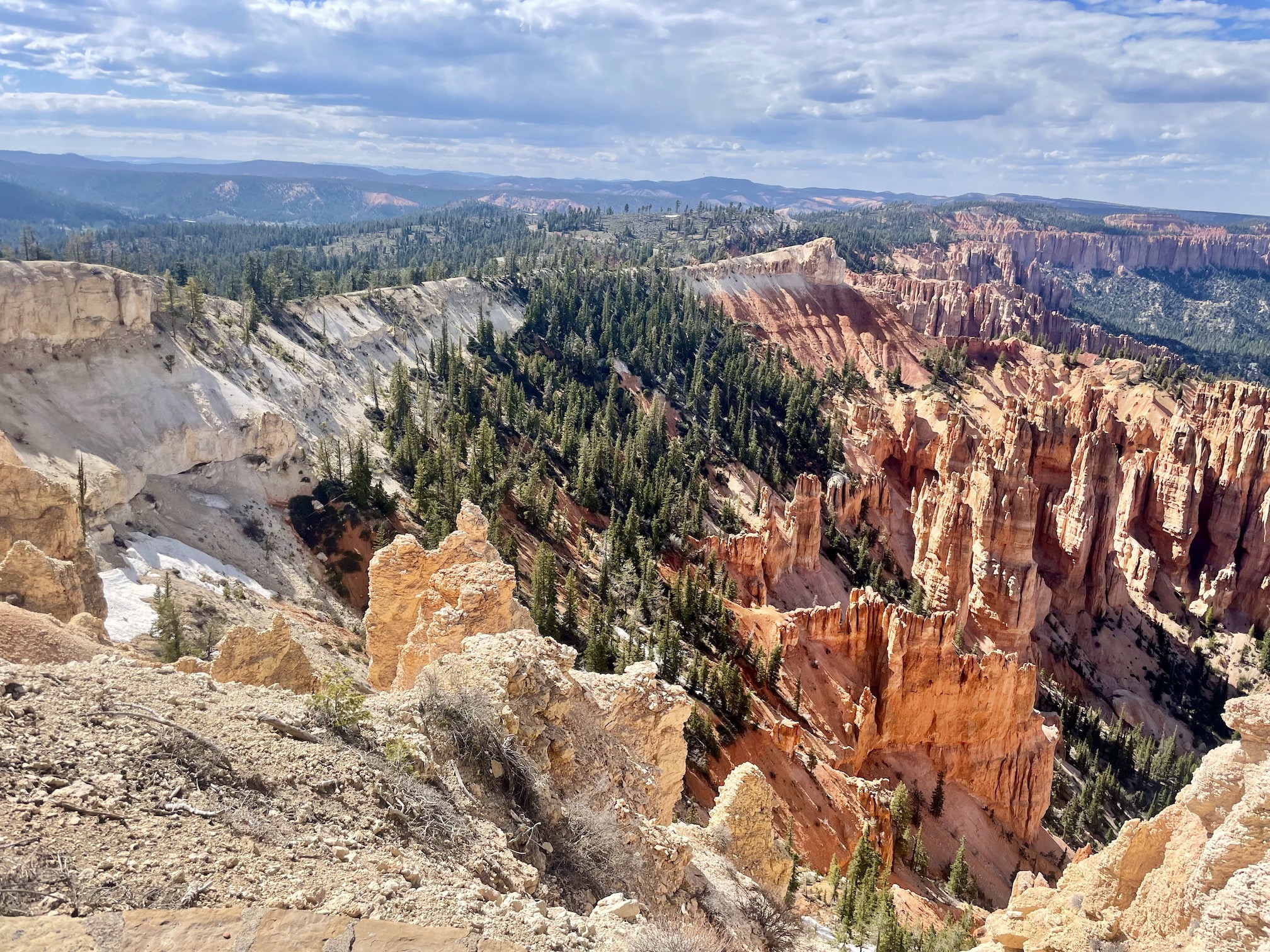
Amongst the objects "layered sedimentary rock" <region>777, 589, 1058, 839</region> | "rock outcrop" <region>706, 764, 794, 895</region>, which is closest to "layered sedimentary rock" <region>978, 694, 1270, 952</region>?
"rock outcrop" <region>706, 764, 794, 895</region>

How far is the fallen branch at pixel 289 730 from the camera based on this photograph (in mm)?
9992

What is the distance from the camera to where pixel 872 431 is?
80.9 metres

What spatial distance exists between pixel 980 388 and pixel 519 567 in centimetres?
7891

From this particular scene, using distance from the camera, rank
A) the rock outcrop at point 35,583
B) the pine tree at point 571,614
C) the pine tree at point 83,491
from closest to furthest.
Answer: the rock outcrop at point 35,583 < the pine tree at point 83,491 < the pine tree at point 571,614

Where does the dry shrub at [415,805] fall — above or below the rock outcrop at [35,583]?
above

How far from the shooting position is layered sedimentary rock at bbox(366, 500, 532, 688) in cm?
1694

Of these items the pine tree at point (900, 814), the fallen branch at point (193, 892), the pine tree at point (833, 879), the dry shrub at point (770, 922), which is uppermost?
the fallen branch at point (193, 892)

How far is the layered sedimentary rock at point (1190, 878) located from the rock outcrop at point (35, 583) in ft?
69.1

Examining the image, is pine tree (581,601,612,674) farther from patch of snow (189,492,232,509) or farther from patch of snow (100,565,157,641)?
patch of snow (189,492,232,509)

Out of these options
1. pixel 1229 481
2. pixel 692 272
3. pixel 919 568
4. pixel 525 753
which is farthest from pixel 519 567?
pixel 692 272

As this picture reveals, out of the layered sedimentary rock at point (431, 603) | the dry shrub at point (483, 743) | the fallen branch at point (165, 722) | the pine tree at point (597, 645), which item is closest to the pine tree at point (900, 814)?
the pine tree at point (597, 645)

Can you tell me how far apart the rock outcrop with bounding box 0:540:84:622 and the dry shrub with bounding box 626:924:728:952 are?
16439 mm

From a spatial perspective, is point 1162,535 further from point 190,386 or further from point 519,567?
point 190,386

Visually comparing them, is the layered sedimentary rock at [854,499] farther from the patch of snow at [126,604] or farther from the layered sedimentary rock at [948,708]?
the patch of snow at [126,604]
